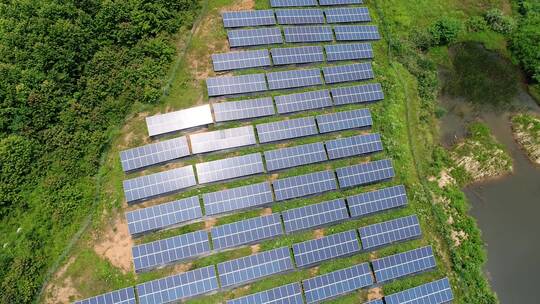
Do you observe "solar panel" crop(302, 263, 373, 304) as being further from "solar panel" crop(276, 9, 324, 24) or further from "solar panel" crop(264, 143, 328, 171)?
"solar panel" crop(276, 9, 324, 24)

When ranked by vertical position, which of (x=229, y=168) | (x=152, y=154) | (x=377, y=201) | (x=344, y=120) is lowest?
(x=377, y=201)

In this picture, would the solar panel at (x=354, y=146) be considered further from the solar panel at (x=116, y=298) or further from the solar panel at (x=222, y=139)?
the solar panel at (x=116, y=298)

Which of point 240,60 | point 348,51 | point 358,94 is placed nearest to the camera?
point 240,60

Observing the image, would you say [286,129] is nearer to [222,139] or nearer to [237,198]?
[222,139]

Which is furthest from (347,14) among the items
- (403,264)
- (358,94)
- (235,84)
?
(403,264)

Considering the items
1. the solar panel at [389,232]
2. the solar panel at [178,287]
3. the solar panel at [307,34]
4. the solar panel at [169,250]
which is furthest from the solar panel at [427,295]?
the solar panel at [307,34]

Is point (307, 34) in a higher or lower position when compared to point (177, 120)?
higher

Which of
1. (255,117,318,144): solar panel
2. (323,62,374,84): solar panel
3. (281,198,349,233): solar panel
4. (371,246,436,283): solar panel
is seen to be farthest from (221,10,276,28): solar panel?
(371,246,436,283): solar panel
